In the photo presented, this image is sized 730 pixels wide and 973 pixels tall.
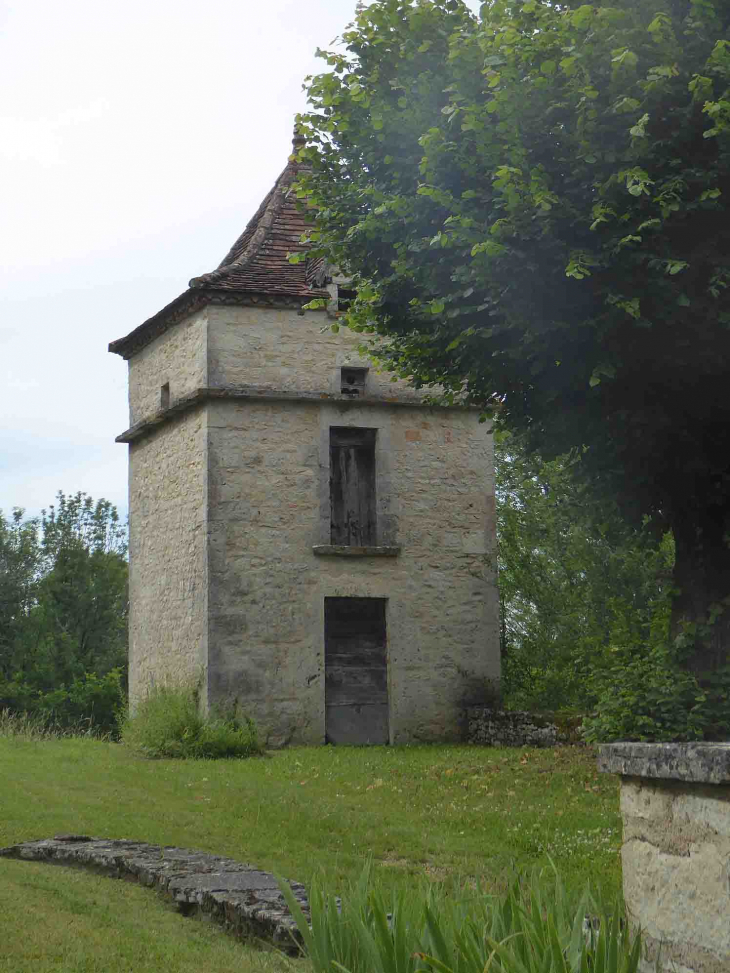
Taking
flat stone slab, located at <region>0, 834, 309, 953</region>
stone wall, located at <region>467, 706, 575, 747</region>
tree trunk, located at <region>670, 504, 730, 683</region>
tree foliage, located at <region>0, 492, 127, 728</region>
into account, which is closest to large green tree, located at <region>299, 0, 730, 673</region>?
tree trunk, located at <region>670, 504, 730, 683</region>

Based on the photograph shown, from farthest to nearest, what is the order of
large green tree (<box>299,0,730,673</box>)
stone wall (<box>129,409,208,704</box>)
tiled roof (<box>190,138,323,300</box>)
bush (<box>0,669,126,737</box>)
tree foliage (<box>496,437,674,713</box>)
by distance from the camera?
1. bush (<box>0,669,126,737</box>)
2. tree foliage (<box>496,437,674,713</box>)
3. tiled roof (<box>190,138,323,300</box>)
4. stone wall (<box>129,409,208,704</box>)
5. large green tree (<box>299,0,730,673</box>)

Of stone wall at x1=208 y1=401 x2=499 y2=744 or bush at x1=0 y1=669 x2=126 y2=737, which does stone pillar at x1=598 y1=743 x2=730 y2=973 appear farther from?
bush at x1=0 y1=669 x2=126 y2=737

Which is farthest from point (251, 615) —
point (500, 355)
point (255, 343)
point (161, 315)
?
point (500, 355)

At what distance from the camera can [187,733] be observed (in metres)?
15.2

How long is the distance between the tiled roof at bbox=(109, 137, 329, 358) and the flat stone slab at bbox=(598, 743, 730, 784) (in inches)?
544

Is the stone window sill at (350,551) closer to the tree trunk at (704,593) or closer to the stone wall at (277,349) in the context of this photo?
the stone wall at (277,349)

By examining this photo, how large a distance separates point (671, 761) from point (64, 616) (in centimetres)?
3946

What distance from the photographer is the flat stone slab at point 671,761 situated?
3.32 meters

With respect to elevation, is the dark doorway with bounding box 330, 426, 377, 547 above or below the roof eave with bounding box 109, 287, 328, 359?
below

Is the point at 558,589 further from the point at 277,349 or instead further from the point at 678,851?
the point at 678,851

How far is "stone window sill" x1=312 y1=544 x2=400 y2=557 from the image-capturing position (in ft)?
55.5

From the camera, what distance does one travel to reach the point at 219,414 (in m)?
17.0

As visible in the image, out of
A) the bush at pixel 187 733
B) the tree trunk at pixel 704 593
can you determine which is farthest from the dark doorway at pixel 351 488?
the tree trunk at pixel 704 593

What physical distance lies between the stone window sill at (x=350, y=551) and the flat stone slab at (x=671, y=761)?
514 inches
